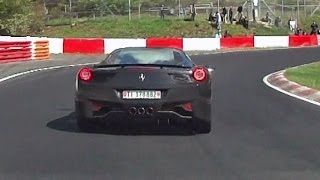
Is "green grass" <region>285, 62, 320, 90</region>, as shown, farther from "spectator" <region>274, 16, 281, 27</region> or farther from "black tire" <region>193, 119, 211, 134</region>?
"spectator" <region>274, 16, 281, 27</region>

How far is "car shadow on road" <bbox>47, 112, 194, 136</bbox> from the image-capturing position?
11344 millimetres

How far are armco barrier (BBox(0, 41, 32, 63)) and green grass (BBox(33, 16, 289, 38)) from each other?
20777mm

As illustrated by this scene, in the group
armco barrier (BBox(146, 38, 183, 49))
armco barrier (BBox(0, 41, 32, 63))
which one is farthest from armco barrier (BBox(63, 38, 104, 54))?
armco barrier (BBox(0, 41, 32, 63))

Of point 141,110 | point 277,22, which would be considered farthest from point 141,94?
point 277,22

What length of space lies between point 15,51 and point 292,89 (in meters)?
18.0

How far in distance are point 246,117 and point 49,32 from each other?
4641cm

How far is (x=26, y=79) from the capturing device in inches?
893

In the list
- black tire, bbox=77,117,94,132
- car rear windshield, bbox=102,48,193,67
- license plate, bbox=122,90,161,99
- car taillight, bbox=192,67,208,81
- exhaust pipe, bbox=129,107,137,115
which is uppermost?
car rear windshield, bbox=102,48,193,67

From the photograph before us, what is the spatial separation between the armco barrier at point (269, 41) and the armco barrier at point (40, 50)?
1684 cm

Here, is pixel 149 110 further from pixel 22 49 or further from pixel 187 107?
pixel 22 49

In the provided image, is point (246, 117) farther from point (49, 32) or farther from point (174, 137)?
point (49, 32)

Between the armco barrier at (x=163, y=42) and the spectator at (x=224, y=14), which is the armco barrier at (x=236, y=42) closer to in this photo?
the armco barrier at (x=163, y=42)

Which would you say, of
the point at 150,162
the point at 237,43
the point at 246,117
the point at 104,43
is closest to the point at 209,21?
the point at 237,43

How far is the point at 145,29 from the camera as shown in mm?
57062
